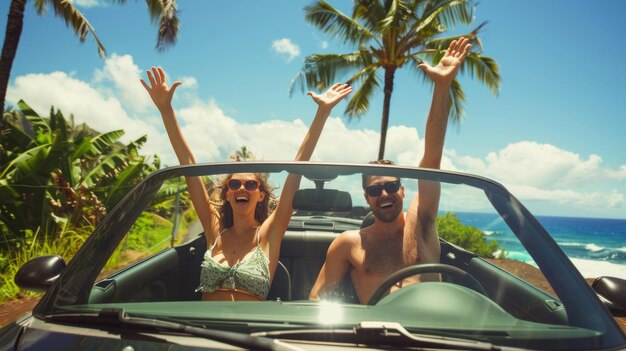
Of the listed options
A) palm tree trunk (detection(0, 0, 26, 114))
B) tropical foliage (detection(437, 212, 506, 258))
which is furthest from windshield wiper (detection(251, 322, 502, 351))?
palm tree trunk (detection(0, 0, 26, 114))

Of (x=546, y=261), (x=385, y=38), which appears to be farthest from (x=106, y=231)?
(x=385, y=38)

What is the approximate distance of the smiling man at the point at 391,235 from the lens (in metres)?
1.96

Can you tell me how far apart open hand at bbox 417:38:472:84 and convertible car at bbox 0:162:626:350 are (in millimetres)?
827

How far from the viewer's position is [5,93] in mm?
10547

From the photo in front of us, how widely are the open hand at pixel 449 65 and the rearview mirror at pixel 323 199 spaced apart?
904 millimetres

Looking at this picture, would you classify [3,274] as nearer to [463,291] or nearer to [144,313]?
[144,313]

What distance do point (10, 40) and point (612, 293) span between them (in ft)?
43.2

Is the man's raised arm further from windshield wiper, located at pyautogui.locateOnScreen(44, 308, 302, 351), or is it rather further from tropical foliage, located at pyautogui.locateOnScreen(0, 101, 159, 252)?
tropical foliage, located at pyautogui.locateOnScreen(0, 101, 159, 252)

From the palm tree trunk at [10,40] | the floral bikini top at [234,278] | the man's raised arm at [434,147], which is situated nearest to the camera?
the man's raised arm at [434,147]

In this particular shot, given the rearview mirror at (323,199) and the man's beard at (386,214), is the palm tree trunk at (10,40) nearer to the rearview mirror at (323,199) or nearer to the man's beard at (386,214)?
the rearview mirror at (323,199)

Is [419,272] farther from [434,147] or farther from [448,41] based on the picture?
[448,41]

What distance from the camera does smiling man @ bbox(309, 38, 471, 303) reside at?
1960mm

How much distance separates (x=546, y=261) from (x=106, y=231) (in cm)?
164

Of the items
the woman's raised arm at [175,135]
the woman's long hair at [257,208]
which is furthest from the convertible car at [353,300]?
the woman's raised arm at [175,135]
